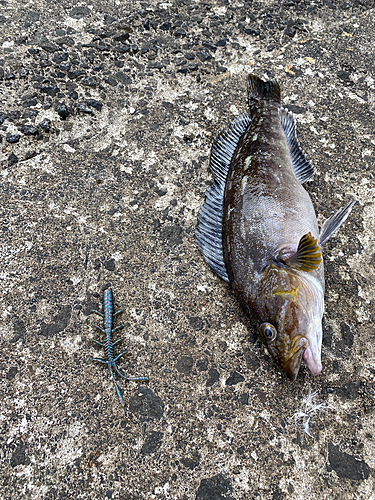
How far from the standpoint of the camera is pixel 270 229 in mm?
2621

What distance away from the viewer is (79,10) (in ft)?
13.6

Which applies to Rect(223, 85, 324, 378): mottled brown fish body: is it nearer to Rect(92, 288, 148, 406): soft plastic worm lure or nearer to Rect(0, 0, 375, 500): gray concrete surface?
Rect(0, 0, 375, 500): gray concrete surface

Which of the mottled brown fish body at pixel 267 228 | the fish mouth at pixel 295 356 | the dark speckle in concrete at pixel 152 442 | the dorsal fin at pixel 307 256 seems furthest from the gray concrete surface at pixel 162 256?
the dorsal fin at pixel 307 256

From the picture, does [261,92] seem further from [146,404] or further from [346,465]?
[346,465]

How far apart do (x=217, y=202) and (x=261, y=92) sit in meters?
1.36

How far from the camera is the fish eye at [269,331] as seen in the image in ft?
7.55

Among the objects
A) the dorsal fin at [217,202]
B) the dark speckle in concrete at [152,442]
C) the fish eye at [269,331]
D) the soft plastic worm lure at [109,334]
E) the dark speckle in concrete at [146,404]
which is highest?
the dorsal fin at [217,202]

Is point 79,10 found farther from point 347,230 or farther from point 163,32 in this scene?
point 347,230

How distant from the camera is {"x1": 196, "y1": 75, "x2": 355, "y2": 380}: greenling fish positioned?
230 centimetres

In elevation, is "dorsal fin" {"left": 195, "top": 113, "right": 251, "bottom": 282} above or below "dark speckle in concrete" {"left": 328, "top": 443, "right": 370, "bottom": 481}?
above

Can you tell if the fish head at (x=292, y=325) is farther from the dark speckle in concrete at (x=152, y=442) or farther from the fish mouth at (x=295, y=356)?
the dark speckle in concrete at (x=152, y=442)

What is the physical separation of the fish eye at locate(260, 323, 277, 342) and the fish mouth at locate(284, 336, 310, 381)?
14 centimetres

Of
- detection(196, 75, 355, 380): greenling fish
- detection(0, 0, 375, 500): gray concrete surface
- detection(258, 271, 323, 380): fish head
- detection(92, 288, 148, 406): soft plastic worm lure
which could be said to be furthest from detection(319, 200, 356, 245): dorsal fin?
detection(92, 288, 148, 406): soft plastic worm lure

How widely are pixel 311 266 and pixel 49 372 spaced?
6.37 ft
